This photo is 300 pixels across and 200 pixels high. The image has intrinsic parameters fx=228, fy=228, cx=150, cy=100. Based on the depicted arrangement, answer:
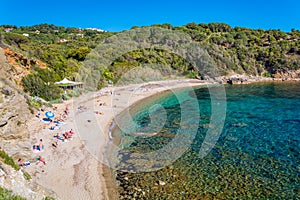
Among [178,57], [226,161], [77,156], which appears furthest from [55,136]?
[178,57]

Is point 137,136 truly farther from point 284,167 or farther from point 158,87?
point 158,87

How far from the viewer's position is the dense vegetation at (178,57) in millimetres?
33812

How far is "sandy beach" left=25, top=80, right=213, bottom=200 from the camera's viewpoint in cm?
1044

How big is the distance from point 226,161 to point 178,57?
53.3 meters

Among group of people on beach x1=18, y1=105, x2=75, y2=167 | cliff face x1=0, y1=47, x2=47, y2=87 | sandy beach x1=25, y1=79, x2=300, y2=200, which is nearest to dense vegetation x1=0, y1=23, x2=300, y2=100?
cliff face x1=0, y1=47, x2=47, y2=87

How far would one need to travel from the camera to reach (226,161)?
43.9ft

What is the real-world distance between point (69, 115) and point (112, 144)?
303 inches

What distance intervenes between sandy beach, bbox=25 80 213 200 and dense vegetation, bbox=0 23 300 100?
311 inches

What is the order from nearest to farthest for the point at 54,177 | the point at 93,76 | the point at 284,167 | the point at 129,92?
the point at 54,177 < the point at 284,167 < the point at 129,92 < the point at 93,76

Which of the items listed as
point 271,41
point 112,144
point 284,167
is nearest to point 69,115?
point 112,144

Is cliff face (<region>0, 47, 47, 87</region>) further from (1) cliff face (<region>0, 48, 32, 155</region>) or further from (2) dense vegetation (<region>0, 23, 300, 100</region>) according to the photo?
(1) cliff face (<region>0, 48, 32, 155</region>)

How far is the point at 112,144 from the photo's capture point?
1648cm

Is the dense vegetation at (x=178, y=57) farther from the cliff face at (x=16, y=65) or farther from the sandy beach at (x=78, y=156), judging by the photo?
the sandy beach at (x=78, y=156)

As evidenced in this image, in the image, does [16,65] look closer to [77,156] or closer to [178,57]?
[77,156]
